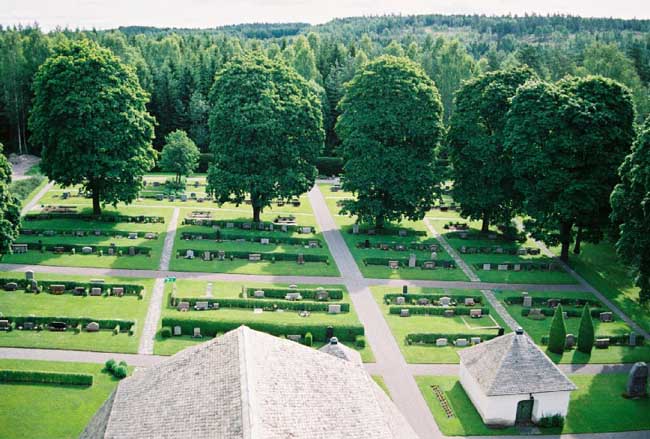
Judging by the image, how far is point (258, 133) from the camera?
63.0m

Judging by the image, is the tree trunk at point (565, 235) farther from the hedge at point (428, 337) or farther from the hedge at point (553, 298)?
the hedge at point (428, 337)

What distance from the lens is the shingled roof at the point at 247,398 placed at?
22.5 metres

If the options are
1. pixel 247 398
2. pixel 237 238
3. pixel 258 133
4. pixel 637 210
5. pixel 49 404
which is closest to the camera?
pixel 247 398

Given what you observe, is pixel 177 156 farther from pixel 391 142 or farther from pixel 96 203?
pixel 391 142

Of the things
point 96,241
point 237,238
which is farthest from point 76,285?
point 237,238

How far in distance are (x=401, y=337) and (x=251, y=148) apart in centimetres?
2651

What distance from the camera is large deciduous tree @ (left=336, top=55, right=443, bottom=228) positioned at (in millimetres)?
64188

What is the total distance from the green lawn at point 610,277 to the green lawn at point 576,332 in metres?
1.93

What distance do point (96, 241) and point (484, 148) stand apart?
116ft

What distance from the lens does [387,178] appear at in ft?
210

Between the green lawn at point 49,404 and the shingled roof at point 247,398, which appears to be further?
the green lawn at point 49,404

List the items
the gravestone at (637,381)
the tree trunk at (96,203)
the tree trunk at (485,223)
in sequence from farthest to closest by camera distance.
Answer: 1. the tree trunk at (485,223)
2. the tree trunk at (96,203)
3. the gravestone at (637,381)

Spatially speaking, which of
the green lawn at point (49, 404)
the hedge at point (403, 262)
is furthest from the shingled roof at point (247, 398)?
the hedge at point (403, 262)

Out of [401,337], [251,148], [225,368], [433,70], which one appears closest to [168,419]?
[225,368]
